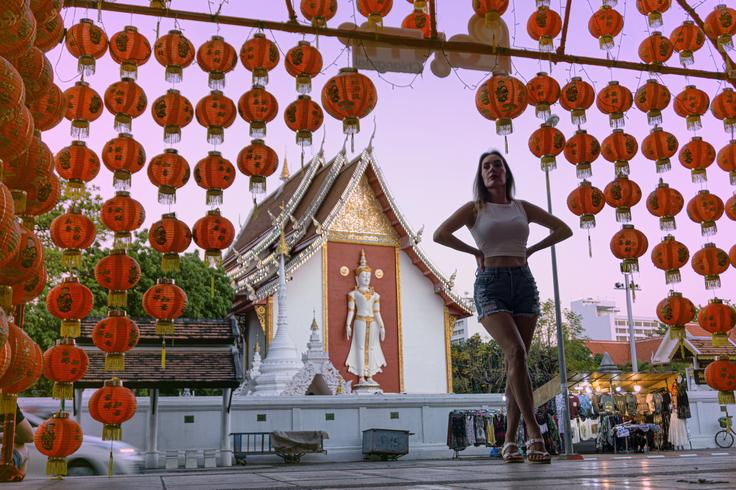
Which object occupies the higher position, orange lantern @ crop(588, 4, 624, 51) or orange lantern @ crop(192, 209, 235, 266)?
orange lantern @ crop(588, 4, 624, 51)

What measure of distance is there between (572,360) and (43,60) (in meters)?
41.0

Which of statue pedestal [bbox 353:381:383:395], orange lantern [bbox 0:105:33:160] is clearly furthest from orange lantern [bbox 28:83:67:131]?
statue pedestal [bbox 353:381:383:395]

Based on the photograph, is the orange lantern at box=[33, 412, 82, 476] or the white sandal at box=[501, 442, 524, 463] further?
the orange lantern at box=[33, 412, 82, 476]

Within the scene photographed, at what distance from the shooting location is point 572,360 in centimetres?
4181

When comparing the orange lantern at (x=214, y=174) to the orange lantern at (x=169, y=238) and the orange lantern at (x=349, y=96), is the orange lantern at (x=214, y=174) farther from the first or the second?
the orange lantern at (x=349, y=96)

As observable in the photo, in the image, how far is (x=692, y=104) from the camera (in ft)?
27.1

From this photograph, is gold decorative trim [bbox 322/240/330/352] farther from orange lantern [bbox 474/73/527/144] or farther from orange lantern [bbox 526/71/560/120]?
orange lantern [bbox 474/73/527/144]

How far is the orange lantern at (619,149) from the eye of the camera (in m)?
8.17

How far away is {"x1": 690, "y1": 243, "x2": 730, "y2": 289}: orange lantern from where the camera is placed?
869 centimetres

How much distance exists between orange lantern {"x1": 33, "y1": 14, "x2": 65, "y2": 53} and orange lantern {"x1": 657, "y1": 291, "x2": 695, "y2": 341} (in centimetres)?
734

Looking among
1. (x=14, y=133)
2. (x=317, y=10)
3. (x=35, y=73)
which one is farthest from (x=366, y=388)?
(x=14, y=133)

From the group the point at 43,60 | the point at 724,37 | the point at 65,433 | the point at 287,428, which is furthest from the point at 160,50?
the point at 287,428

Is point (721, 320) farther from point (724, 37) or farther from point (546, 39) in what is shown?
point (546, 39)

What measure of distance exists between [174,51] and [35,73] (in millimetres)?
3141
